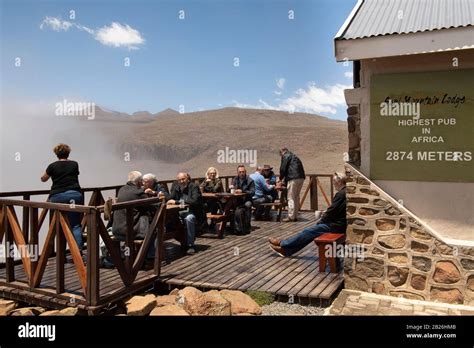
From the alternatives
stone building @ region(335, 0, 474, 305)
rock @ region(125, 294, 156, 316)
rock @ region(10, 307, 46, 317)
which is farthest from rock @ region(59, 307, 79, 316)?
stone building @ region(335, 0, 474, 305)

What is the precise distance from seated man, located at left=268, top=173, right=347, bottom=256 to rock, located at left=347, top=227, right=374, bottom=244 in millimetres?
754

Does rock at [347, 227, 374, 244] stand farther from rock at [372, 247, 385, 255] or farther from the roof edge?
the roof edge

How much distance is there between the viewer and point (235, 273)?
520cm

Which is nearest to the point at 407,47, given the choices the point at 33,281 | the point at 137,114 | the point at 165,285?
the point at 165,285

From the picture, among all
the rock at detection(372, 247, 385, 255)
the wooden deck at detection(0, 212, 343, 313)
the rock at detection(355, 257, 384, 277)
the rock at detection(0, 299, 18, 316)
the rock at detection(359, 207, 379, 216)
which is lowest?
the rock at detection(0, 299, 18, 316)

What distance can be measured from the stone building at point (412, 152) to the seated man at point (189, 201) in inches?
103

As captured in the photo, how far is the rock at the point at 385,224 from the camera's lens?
4285 mm

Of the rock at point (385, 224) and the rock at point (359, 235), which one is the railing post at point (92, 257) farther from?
the rock at point (385, 224)

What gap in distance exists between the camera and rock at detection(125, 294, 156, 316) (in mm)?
4096

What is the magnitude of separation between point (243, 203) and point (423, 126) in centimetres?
421

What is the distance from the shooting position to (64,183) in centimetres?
534

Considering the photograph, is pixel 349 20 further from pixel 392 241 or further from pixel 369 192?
pixel 392 241

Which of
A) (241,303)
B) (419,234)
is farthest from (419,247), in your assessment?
(241,303)
